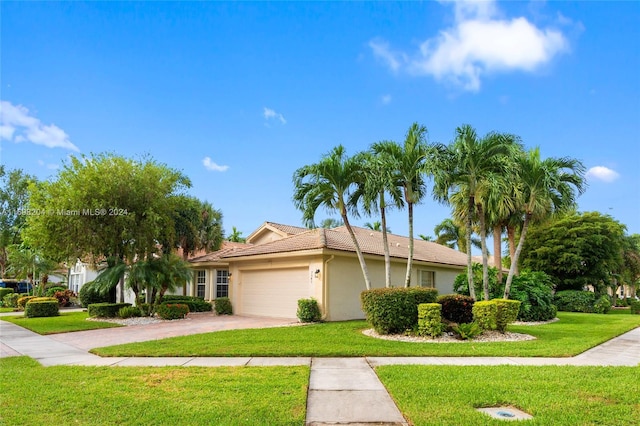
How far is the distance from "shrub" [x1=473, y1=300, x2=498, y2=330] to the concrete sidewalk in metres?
2.42

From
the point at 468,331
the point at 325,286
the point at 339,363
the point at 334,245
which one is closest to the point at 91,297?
the point at 325,286

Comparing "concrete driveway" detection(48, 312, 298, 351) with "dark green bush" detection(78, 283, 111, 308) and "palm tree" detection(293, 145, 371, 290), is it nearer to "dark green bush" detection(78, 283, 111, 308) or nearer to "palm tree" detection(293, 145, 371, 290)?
"palm tree" detection(293, 145, 371, 290)

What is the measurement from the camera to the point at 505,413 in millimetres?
4945

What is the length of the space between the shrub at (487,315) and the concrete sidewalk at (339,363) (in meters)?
2.42

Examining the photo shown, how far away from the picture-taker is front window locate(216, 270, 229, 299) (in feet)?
79.8

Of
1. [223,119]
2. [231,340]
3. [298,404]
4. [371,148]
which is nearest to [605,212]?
[371,148]

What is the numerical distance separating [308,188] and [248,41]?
17.4 feet

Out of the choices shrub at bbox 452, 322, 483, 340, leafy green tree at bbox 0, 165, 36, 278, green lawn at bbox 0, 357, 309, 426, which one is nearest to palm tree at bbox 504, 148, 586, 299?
shrub at bbox 452, 322, 483, 340

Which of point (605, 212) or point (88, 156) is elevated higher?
point (88, 156)

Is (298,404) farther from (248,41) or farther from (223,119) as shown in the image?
(223,119)

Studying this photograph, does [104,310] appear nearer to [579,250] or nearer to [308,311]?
[308,311]

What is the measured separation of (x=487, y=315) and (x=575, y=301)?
15787mm

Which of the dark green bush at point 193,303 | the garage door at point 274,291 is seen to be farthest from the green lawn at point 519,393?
the dark green bush at point 193,303

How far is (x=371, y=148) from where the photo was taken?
13266 millimetres
